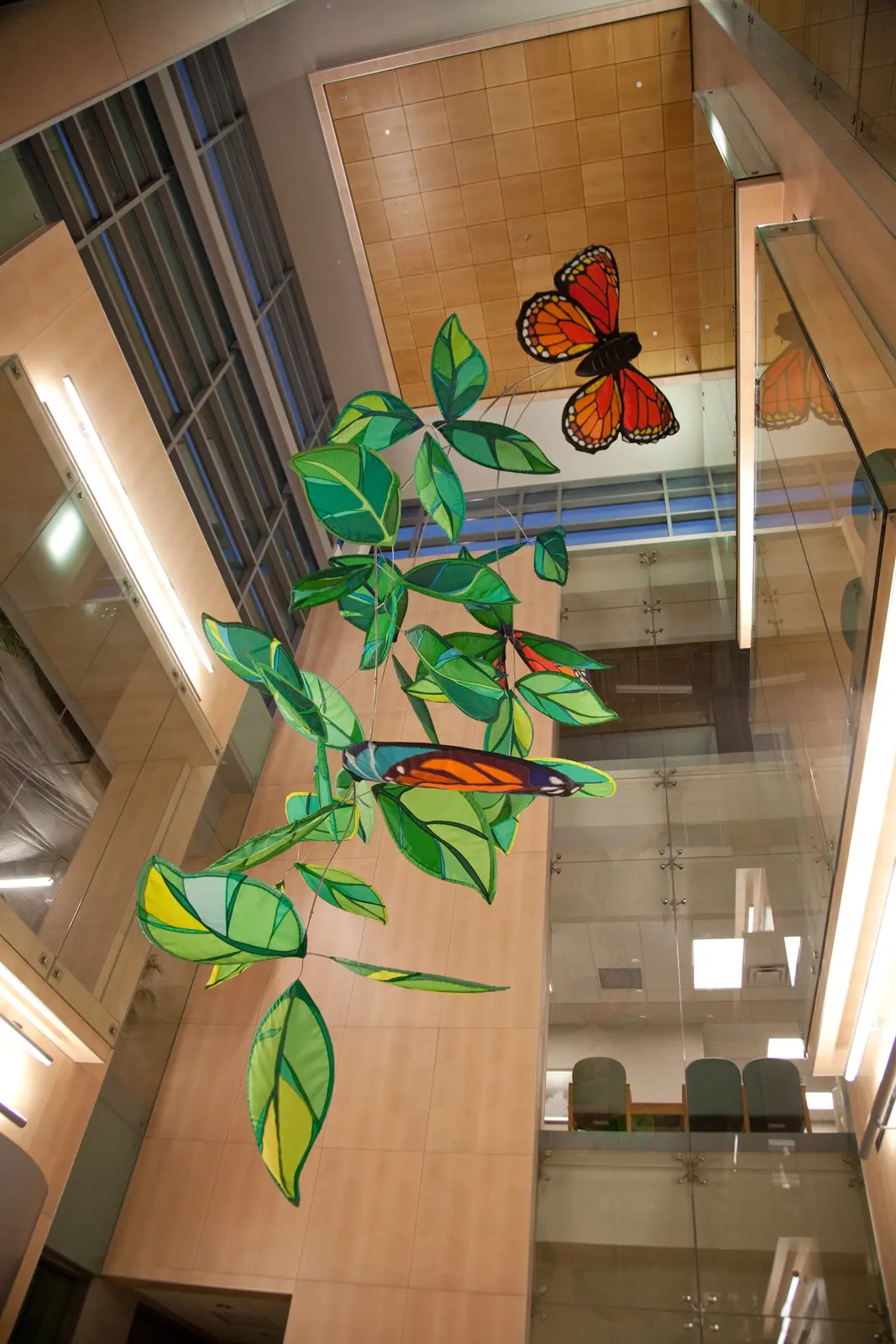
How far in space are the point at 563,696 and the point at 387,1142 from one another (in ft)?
15.5

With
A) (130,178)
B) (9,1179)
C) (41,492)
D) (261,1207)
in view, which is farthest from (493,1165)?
(130,178)

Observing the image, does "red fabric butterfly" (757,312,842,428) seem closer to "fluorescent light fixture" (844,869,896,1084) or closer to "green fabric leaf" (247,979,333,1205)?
"fluorescent light fixture" (844,869,896,1084)

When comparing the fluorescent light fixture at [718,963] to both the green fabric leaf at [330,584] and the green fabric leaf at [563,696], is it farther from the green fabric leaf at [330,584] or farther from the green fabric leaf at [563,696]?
the green fabric leaf at [330,584]

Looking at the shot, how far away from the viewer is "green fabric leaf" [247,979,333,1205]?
1.49 m

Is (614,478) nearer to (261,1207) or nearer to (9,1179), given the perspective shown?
(261,1207)

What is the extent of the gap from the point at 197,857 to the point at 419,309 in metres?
6.24

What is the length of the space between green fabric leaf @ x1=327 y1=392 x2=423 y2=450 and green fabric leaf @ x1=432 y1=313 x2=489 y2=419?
0.16 meters

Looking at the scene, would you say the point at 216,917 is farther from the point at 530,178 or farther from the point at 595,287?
the point at 530,178

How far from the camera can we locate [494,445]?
100 inches

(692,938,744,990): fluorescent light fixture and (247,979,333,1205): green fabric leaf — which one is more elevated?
(692,938,744,990): fluorescent light fixture

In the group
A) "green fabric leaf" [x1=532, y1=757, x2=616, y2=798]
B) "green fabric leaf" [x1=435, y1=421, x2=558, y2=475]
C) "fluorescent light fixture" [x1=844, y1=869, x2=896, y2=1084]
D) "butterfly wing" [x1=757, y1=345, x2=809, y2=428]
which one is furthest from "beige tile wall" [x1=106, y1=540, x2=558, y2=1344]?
"green fabric leaf" [x1=532, y1=757, x2=616, y2=798]

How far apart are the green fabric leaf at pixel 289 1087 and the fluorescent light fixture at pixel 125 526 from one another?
464cm

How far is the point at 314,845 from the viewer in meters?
7.90

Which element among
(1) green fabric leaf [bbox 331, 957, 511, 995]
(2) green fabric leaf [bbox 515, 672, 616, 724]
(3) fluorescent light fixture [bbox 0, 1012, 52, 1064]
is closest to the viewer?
(1) green fabric leaf [bbox 331, 957, 511, 995]
